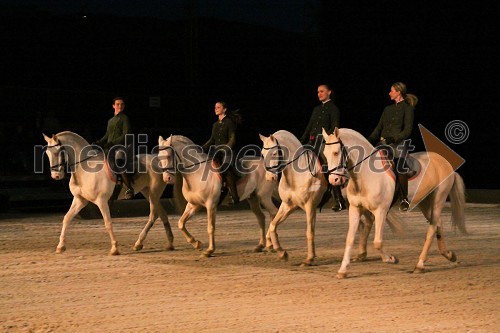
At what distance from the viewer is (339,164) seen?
11.0 meters

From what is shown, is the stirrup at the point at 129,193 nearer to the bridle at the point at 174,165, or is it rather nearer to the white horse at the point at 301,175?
the bridle at the point at 174,165

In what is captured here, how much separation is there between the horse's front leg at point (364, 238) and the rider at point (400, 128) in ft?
3.81

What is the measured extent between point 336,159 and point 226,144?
11.2 feet

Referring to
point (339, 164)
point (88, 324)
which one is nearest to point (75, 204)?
point (339, 164)

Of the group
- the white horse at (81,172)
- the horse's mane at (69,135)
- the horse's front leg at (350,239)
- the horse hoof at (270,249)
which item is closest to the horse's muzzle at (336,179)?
the horse's front leg at (350,239)

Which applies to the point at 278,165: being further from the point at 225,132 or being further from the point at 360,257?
the point at 360,257

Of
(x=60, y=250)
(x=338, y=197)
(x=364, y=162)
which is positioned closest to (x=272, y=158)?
(x=338, y=197)

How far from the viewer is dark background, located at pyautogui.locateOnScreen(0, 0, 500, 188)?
34094 millimetres

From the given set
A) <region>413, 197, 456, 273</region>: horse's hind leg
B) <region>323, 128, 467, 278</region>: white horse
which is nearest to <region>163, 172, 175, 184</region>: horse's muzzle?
<region>323, 128, 467, 278</region>: white horse

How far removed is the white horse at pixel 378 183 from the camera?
11086 mm

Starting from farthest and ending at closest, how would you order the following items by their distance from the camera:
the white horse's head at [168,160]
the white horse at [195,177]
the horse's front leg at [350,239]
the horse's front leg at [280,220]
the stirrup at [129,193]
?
the stirrup at [129,193] → the white horse at [195,177] → the white horse's head at [168,160] → the horse's front leg at [280,220] → the horse's front leg at [350,239]

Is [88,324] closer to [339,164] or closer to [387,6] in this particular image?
[339,164]

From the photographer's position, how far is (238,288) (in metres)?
10.5

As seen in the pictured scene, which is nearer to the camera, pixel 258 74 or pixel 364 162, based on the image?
pixel 364 162
